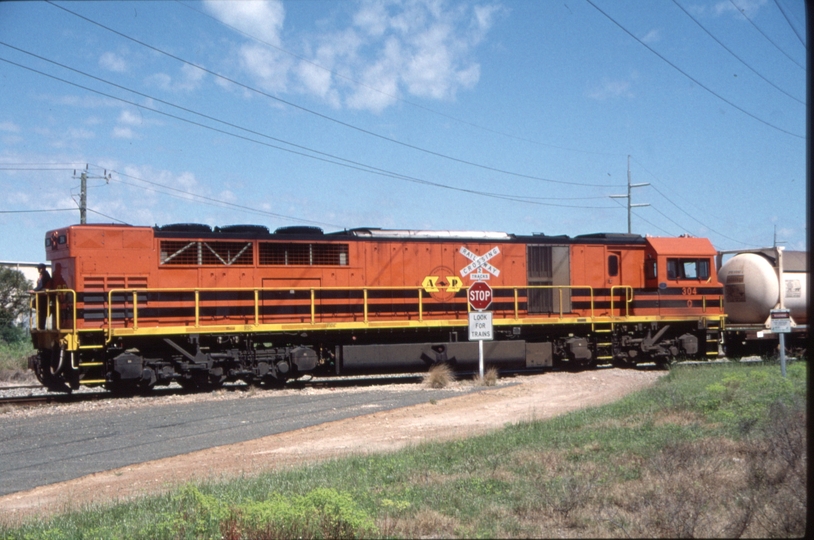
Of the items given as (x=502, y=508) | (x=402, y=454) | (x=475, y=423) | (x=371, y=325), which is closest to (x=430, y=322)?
(x=371, y=325)

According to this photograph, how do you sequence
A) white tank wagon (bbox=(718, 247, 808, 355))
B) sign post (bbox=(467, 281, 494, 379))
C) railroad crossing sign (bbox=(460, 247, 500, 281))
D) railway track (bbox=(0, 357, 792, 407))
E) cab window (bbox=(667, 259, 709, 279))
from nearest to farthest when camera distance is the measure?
railway track (bbox=(0, 357, 792, 407)) → sign post (bbox=(467, 281, 494, 379)) → railroad crossing sign (bbox=(460, 247, 500, 281)) → cab window (bbox=(667, 259, 709, 279)) → white tank wagon (bbox=(718, 247, 808, 355))

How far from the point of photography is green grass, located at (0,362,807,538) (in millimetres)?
5969

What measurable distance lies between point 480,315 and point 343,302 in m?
3.63

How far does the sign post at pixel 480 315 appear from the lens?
18.7m

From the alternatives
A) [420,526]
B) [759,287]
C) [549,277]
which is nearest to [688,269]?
[759,287]

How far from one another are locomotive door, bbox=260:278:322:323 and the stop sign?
3.94 m

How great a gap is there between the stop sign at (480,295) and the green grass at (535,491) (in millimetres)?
7658

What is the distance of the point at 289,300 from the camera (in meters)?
19.0

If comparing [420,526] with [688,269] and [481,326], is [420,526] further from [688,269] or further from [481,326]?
[688,269]

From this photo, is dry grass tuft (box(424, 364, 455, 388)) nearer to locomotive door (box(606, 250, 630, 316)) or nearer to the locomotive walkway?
the locomotive walkway

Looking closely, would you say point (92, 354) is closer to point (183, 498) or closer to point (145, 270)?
point (145, 270)

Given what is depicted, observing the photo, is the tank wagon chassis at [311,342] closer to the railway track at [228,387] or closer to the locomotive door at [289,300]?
the locomotive door at [289,300]

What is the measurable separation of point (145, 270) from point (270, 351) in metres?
3.58

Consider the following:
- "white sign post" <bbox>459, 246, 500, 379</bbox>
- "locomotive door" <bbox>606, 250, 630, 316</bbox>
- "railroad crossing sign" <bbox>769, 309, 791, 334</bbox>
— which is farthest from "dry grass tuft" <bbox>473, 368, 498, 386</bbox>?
"railroad crossing sign" <bbox>769, 309, 791, 334</bbox>
